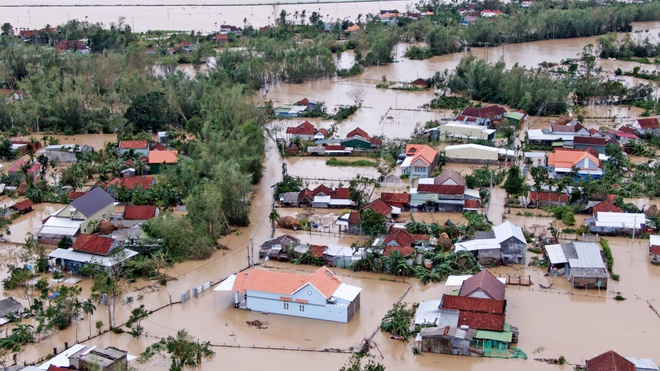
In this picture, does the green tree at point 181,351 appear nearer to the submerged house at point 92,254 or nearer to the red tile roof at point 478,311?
the submerged house at point 92,254

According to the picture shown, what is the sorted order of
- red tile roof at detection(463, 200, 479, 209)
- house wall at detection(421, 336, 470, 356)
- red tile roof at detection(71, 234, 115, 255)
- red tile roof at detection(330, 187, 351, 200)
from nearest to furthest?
1. house wall at detection(421, 336, 470, 356)
2. red tile roof at detection(71, 234, 115, 255)
3. red tile roof at detection(463, 200, 479, 209)
4. red tile roof at detection(330, 187, 351, 200)

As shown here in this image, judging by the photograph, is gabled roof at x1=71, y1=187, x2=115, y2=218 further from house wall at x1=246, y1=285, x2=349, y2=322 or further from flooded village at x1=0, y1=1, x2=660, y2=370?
house wall at x1=246, y1=285, x2=349, y2=322

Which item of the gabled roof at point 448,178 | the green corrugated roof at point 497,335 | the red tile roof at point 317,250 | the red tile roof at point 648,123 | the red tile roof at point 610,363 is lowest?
the green corrugated roof at point 497,335

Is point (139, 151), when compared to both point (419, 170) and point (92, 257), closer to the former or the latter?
point (92, 257)

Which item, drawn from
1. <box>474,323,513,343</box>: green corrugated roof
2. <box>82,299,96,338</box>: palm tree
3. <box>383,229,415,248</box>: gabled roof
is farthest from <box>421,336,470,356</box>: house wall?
<box>82,299,96,338</box>: palm tree

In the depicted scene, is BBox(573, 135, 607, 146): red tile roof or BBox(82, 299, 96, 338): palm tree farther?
BBox(573, 135, 607, 146): red tile roof

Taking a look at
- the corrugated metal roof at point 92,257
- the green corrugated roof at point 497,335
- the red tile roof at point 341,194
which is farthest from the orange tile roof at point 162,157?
the green corrugated roof at point 497,335
